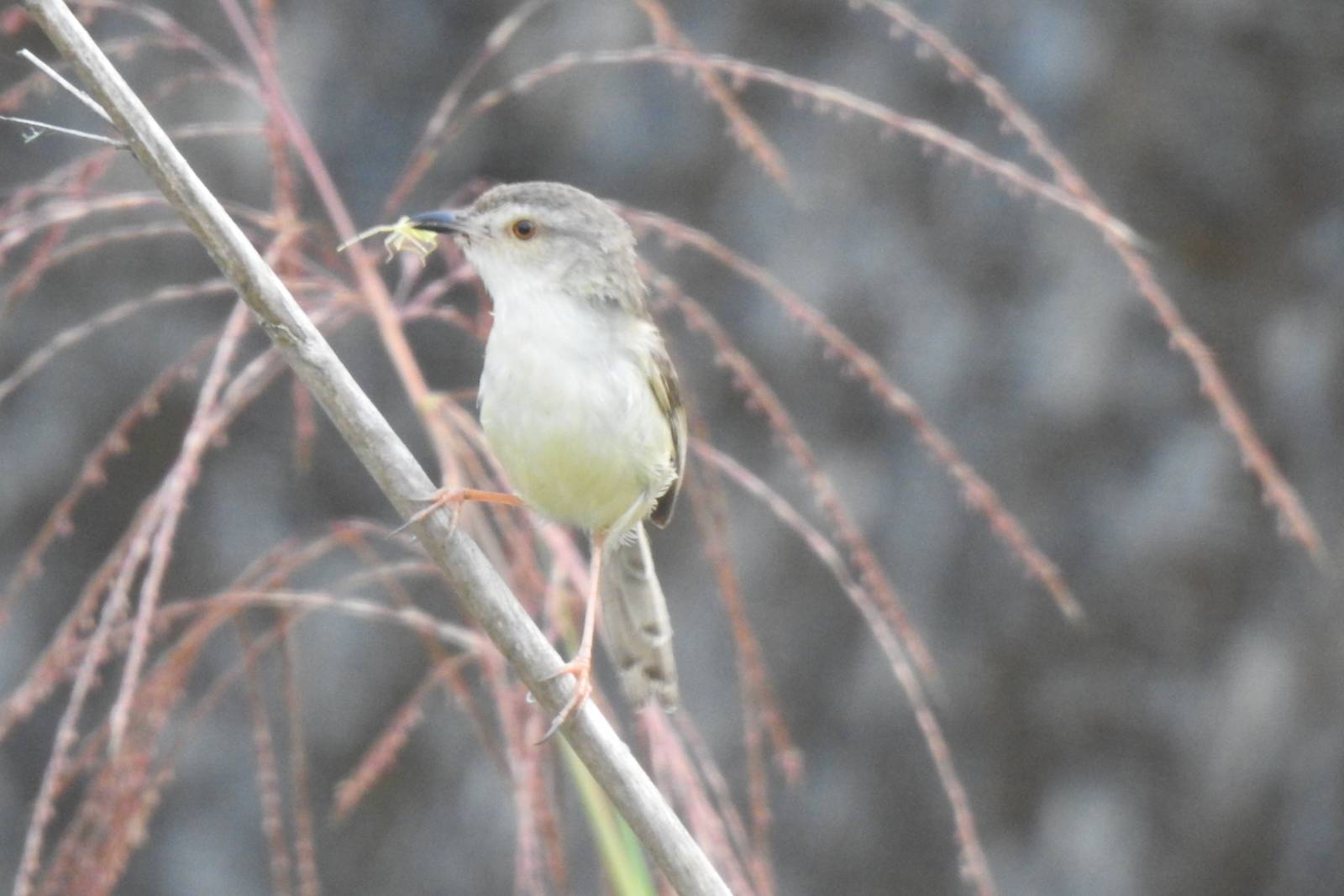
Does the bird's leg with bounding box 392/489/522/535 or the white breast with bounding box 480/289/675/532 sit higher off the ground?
the white breast with bounding box 480/289/675/532

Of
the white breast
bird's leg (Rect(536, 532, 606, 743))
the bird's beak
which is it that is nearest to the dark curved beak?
the bird's beak

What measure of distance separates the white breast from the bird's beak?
0.10 m

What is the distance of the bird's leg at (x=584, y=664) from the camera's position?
55.1 inches

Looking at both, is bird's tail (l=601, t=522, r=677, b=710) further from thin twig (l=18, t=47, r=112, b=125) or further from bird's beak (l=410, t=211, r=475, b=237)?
thin twig (l=18, t=47, r=112, b=125)

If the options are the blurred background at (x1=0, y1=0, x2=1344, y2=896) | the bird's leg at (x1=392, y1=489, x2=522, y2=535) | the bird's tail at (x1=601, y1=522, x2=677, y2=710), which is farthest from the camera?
the blurred background at (x1=0, y1=0, x2=1344, y2=896)

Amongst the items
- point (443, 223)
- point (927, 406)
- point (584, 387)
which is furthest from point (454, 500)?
point (927, 406)

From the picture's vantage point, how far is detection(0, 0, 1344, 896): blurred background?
3.80 meters

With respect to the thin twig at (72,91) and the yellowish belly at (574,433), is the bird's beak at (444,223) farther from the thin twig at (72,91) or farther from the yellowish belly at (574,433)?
the thin twig at (72,91)

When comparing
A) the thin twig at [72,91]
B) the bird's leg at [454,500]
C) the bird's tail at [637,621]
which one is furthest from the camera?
the bird's tail at [637,621]

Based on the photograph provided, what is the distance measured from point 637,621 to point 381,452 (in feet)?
2.31

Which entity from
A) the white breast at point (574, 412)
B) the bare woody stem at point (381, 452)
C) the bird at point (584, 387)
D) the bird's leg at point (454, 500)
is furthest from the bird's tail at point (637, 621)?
the bare woody stem at point (381, 452)

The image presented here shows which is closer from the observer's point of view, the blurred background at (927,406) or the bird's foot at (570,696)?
the bird's foot at (570,696)

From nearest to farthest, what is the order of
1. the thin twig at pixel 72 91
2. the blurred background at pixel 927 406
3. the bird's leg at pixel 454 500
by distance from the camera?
the thin twig at pixel 72 91 → the bird's leg at pixel 454 500 → the blurred background at pixel 927 406

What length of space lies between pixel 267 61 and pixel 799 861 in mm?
2738
